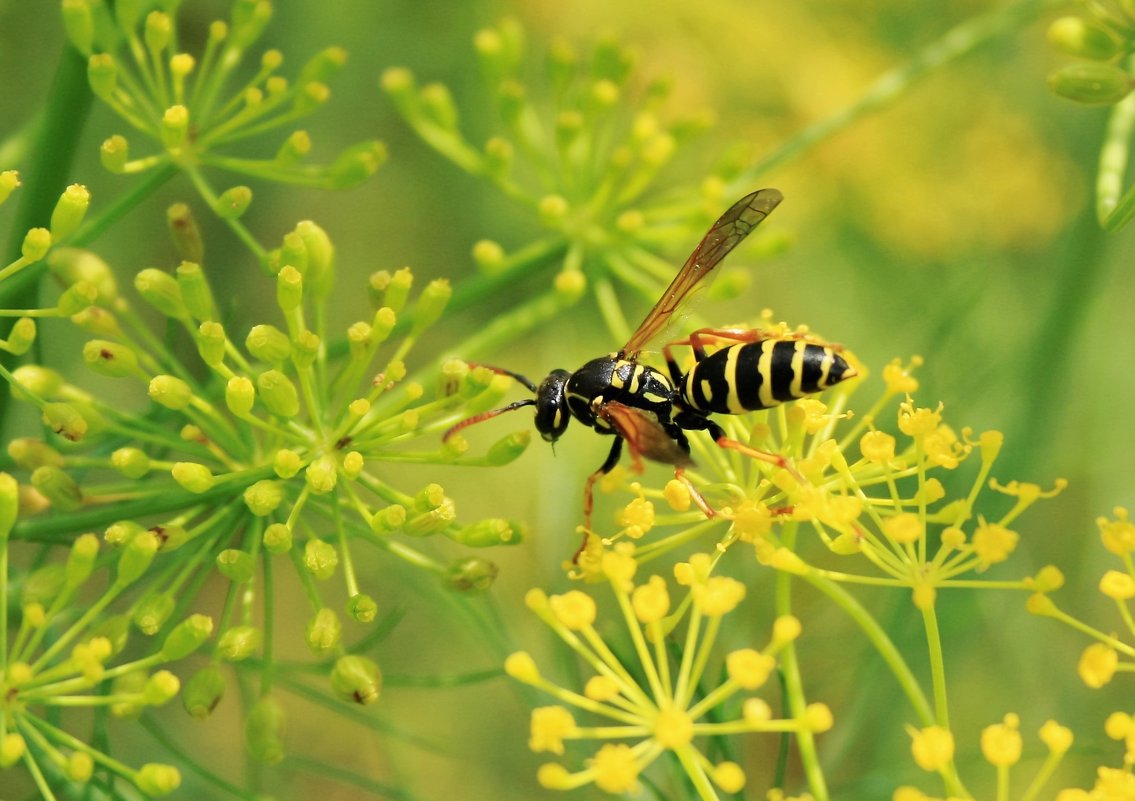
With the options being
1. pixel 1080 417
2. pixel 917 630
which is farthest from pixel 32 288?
pixel 1080 417

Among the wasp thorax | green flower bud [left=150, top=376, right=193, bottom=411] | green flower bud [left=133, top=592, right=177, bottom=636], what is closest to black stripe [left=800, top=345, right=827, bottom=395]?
the wasp thorax

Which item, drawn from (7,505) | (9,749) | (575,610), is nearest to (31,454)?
(7,505)

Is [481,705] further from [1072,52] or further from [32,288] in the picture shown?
[1072,52]

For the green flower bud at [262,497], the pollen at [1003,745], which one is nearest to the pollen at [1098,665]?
the pollen at [1003,745]

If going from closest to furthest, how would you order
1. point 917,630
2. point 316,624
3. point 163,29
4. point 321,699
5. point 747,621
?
point 316,624, point 163,29, point 321,699, point 917,630, point 747,621

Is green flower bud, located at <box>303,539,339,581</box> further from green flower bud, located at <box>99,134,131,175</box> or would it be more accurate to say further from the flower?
green flower bud, located at <box>99,134,131,175</box>

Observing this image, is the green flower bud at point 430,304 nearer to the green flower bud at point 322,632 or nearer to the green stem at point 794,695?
the green flower bud at point 322,632

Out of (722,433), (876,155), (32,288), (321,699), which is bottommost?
(321,699)

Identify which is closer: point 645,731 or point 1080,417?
point 645,731
